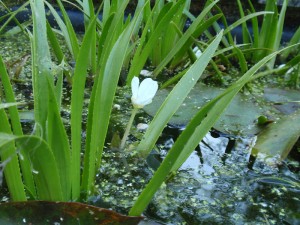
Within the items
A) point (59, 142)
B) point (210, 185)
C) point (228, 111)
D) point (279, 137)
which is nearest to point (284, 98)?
point (228, 111)

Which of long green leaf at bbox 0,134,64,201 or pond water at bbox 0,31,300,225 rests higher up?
long green leaf at bbox 0,134,64,201

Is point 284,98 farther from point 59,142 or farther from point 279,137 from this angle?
point 59,142

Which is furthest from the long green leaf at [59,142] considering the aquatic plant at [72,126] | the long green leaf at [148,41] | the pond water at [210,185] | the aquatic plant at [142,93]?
the long green leaf at [148,41]

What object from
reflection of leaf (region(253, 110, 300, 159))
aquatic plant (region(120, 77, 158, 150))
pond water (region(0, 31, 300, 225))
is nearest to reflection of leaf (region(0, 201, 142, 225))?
pond water (region(0, 31, 300, 225))

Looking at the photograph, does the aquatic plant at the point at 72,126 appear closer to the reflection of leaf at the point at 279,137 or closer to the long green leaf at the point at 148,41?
the reflection of leaf at the point at 279,137

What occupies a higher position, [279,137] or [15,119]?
[15,119]

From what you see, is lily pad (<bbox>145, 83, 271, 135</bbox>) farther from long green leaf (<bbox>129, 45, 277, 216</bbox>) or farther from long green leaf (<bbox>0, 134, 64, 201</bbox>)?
long green leaf (<bbox>0, 134, 64, 201</bbox>)

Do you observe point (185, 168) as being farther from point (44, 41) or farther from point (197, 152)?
point (44, 41)

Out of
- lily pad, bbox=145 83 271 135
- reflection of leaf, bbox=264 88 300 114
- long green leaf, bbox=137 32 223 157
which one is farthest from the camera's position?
reflection of leaf, bbox=264 88 300 114
